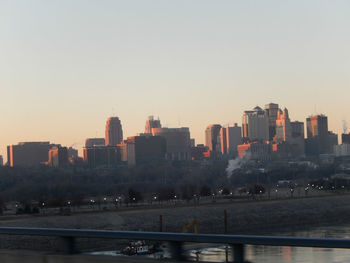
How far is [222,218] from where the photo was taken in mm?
59656

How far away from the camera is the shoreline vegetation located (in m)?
50.9

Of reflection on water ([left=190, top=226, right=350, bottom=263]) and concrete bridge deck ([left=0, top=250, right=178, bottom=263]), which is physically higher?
reflection on water ([left=190, top=226, right=350, bottom=263])

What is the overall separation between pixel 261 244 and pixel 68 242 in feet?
7.25

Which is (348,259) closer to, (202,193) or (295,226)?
(295,226)

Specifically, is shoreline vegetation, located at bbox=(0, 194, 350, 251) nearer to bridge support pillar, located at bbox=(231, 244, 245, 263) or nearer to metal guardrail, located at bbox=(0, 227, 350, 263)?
metal guardrail, located at bbox=(0, 227, 350, 263)

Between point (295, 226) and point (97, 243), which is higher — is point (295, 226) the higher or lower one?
the lower one

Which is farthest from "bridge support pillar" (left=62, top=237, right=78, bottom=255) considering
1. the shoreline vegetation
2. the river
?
the shoreline vegetation

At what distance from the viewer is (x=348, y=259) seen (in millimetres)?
4746

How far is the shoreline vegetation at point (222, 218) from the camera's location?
5091cm

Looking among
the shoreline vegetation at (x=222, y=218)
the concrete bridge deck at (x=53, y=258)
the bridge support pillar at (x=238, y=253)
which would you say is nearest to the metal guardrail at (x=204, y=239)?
the bridge support pillar at (x=238, y=253)

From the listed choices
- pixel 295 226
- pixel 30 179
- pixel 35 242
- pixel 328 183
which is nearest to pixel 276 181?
pixel 328 183

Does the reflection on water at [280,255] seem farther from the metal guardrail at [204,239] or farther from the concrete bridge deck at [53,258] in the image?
the concrete bridge deck at [53,258]

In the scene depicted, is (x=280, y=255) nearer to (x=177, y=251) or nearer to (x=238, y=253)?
(x=238, y=253)

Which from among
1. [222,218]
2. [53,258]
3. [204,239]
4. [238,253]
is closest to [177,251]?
[204,239]
